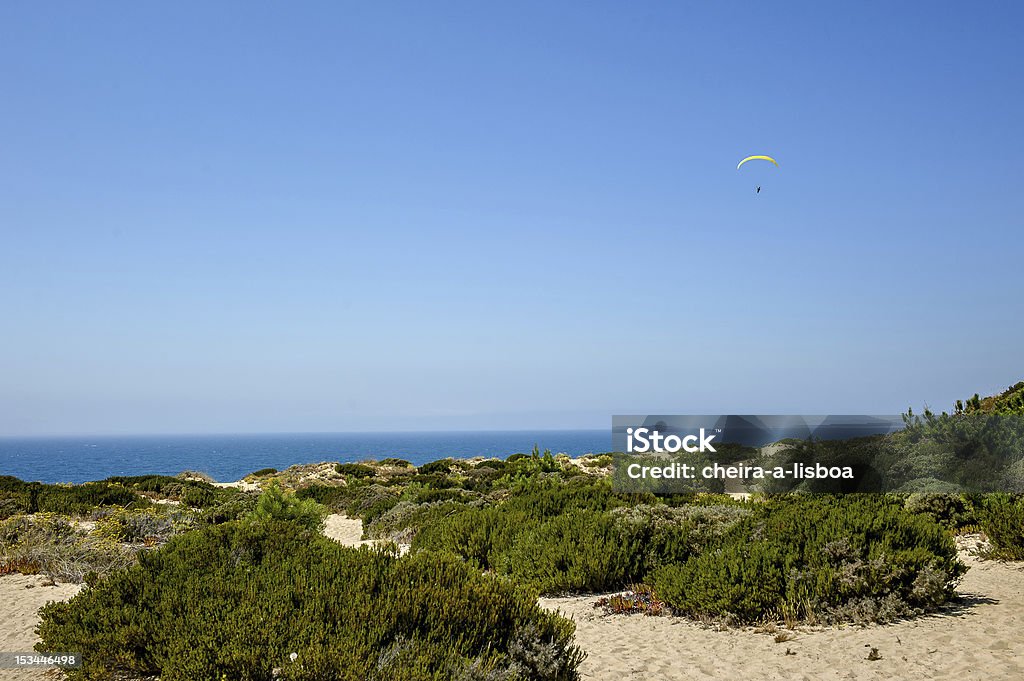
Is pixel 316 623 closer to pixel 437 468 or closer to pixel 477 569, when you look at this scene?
pixel 477 569

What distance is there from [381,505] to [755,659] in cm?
1445

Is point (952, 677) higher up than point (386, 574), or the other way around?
point (386, 574)

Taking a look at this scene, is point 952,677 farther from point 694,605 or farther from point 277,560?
point 277,560

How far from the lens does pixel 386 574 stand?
5.98 metres

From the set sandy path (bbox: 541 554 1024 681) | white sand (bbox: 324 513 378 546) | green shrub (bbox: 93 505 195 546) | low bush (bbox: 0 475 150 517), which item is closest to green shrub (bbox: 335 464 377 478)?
white sand (bbox: 324 513 378 546)

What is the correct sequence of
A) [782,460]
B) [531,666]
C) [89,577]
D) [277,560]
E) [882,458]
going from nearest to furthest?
[531,666], [277,560], [89,577], [882,458], [782,460]

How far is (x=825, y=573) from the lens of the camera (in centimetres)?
835

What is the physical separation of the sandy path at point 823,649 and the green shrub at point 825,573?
0.96 ft

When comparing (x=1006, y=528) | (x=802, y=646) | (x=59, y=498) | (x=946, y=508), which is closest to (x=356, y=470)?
(x=59, y=498)

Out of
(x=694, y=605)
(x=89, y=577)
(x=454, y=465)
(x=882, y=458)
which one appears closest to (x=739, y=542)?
(x=694, y=605)

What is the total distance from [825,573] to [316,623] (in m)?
6.55

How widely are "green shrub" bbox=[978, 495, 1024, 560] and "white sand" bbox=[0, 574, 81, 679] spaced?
1358 cm

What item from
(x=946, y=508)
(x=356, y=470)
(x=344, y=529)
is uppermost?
(x=946, y=508)

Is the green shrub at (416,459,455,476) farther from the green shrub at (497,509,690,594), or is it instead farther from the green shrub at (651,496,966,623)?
the green shrub at (651,496,966,623)
